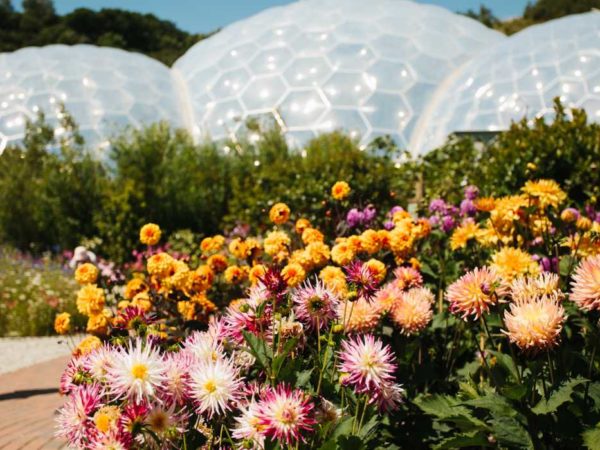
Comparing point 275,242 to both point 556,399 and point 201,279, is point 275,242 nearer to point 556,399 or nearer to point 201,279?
point 201,279

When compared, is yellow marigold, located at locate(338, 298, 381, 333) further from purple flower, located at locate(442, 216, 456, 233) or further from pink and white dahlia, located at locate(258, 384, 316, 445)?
purple flower, located at locate(442, 216, 456, 233)

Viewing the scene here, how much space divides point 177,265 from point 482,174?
4560 millimetres

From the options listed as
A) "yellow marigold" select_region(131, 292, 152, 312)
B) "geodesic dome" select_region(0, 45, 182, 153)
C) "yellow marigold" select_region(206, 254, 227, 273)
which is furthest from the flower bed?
"geodesic dome" select_region(0, 45, 182, 153)

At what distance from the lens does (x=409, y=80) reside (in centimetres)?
1484

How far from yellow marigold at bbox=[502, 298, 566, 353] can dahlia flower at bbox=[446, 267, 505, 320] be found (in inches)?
4.9

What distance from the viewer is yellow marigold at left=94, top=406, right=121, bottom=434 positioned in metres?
1.33

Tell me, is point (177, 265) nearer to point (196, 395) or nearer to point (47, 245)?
point (196, 395)

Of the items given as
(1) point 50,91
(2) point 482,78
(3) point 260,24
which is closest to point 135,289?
(2) point 482,78

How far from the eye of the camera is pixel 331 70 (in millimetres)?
14852

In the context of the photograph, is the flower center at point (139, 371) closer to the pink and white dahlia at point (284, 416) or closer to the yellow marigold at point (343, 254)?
the pink and white dahlia at point (284, 416)

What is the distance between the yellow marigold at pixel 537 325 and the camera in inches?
59.2

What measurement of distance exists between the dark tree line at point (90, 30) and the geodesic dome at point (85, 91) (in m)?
16.7

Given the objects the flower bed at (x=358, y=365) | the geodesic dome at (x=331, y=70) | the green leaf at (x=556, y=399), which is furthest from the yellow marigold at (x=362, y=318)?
the geodesic dome at (x=331, y=70)

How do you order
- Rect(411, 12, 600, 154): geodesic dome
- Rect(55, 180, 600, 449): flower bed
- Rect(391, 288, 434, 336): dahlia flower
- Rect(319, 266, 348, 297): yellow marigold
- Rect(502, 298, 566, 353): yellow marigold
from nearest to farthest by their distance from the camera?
Rect(55, 180, 600, 449): flower bed
Rect(502, 298, 566, 353): yellow marigold
Rect(391, 288, 434, 336): dahlia flower
Rect(319, 266, 348, 297): yellow marigold
Rect(411, 12, 600, 154): geodesic dome
